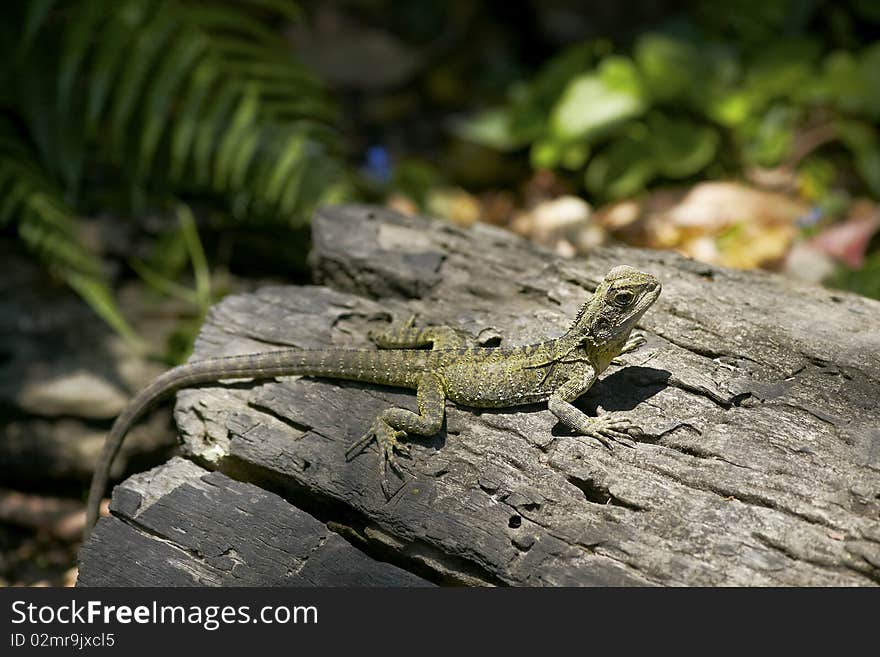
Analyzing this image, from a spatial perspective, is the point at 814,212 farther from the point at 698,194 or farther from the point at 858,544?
the point at 858,544

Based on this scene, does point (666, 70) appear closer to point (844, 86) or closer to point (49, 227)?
point (844, 86)

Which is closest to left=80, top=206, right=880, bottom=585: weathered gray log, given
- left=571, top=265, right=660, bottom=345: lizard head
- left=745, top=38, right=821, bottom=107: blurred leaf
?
left=571, top=265, right=660, bottom=345: lizard head

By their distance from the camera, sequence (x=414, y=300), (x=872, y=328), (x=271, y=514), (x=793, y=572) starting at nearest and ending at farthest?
(x=793, y=572), (x=271, y=514), (x=872, y=328), (x=414, y=300)

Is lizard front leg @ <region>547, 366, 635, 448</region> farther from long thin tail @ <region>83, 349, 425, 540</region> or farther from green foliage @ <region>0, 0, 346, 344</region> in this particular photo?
green foliage @ <region>0, 0, 346, 344</region>

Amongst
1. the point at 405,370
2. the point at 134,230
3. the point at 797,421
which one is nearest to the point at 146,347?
the point at 134,230

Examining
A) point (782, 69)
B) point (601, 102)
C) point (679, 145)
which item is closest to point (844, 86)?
point (782, 69)
